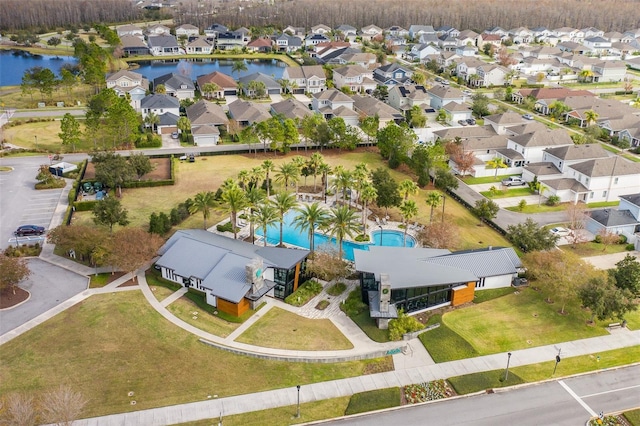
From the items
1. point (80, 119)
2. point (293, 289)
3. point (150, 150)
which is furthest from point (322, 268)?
point (80, 119)

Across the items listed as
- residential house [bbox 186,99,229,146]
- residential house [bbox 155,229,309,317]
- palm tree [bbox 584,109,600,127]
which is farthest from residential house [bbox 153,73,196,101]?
palm tree [bbox 584,109,600,127]

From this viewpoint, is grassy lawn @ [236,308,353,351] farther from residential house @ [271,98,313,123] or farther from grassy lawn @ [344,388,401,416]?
residential house @ [271,98,313,123]

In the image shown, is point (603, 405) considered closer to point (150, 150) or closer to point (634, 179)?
point (634, 179)

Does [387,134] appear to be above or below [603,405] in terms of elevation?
above

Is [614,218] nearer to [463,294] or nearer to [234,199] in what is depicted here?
[463,294]

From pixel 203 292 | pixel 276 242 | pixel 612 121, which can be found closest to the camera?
pixel 203 292

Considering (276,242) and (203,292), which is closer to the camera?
(203,292)

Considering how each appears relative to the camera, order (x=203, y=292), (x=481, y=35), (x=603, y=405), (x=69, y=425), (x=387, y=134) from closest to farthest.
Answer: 1. (x=69, y=425)
2. (x=603, y=405)
3. (x=203, y=292)
4. (x=387, y=134)
5. (x=481, y=35)
